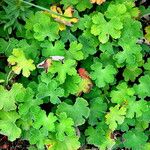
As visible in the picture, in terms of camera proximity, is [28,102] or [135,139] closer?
[28,102]

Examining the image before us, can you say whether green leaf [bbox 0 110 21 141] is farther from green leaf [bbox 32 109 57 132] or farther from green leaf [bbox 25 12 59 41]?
green leaf [bbox 25 12 59 41]

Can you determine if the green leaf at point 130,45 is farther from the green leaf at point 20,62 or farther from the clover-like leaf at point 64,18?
the green leaf at point 20,62

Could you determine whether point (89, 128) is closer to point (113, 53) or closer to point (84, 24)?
point (113, 53)

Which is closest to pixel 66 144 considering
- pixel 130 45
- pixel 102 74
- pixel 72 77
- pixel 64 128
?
pixel 64 128

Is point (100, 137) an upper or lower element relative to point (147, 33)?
lower

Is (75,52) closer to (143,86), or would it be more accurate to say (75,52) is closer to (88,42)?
(88,42)

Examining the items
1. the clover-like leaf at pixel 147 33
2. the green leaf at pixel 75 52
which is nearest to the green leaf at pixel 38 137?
the green leaf at pixel 75 52

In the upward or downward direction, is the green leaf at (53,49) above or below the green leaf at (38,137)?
above
